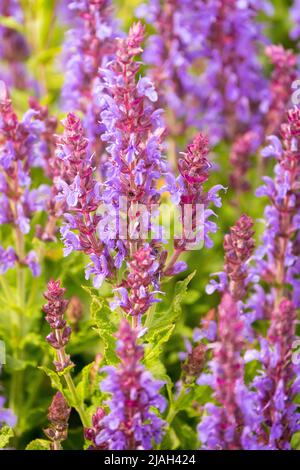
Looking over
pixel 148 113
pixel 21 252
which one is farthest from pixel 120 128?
pixel 21 252

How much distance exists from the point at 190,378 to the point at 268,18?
3.62 meters

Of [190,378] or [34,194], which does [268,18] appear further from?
[190,378]

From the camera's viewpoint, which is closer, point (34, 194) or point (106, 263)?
point (106, 263)

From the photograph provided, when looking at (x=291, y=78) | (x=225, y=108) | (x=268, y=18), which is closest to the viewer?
(x=291, y=78)

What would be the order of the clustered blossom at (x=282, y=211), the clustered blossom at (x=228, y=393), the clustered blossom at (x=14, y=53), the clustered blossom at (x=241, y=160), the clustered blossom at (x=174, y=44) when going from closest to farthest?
1. the clustered blossom at (x=228, y=393)
2. the clustered blossom at (x=282, y=211)
3. the clustered blossom at (x=241, y=160)
4. the clustered blossom at (x=174, y=44)
5. the clustered blossom at (x=14, y=53)

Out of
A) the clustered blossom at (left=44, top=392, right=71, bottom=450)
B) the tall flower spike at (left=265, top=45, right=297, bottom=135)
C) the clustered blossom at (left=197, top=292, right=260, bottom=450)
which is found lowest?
the clustered blossom at (left=44, top=392, right=71, bottom=450)

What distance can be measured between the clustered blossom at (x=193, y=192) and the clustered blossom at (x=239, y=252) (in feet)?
0.25

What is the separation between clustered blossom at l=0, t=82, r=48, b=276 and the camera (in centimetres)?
273

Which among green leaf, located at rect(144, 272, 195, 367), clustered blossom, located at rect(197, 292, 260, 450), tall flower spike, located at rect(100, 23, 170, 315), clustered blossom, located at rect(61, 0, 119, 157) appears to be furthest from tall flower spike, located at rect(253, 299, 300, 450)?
clustered blossom, located at rect(61, 0, 119, 157)

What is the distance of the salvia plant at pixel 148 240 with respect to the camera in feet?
7.34

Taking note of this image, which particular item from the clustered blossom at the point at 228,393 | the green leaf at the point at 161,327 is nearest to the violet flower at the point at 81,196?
the green leaf at the point at 161,327

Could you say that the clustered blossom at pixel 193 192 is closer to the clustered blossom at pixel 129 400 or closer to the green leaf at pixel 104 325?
the green leaf at pixel 104 325

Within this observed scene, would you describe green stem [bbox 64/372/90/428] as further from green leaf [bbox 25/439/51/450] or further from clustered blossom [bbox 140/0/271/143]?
clustered blossom [bbox 140/0/271/143]

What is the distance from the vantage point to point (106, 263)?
2.39 metres
